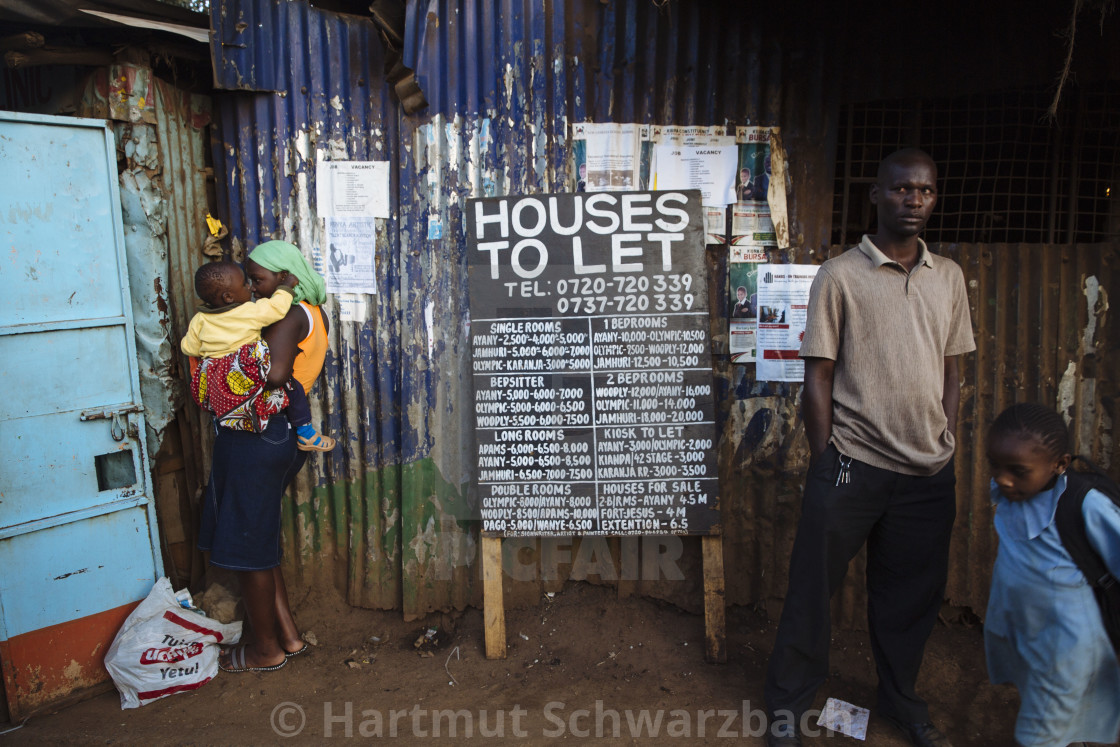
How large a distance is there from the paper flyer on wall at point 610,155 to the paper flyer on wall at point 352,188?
104 centimetres

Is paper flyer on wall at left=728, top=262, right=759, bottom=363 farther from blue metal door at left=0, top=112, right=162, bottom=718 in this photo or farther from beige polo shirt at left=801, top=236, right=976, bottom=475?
blue metal door at left=0, top=112, right=162, bottom=718

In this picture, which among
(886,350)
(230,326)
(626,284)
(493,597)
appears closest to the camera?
(886,350)

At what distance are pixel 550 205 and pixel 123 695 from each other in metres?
3.15

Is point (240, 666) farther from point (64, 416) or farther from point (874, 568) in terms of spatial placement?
point (874, 568)

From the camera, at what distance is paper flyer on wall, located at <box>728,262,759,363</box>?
3637 millimetres

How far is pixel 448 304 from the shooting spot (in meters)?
3.73

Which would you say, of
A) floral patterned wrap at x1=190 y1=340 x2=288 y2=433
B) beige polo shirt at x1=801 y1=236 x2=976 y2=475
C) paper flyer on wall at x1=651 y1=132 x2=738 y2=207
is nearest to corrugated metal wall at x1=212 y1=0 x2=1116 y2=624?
paper flyer on wall at x1=651 y1=132 x2=738 y2=207

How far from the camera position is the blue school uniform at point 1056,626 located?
2244mm

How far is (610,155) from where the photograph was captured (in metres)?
3.60

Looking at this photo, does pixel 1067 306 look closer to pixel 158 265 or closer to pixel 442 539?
pixel 442 539

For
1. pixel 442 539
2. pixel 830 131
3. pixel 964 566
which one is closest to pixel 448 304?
pixel 442 539

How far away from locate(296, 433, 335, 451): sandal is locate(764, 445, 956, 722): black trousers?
7.85 ft

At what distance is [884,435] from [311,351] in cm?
264

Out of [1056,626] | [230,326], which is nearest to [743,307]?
[1056,626]
